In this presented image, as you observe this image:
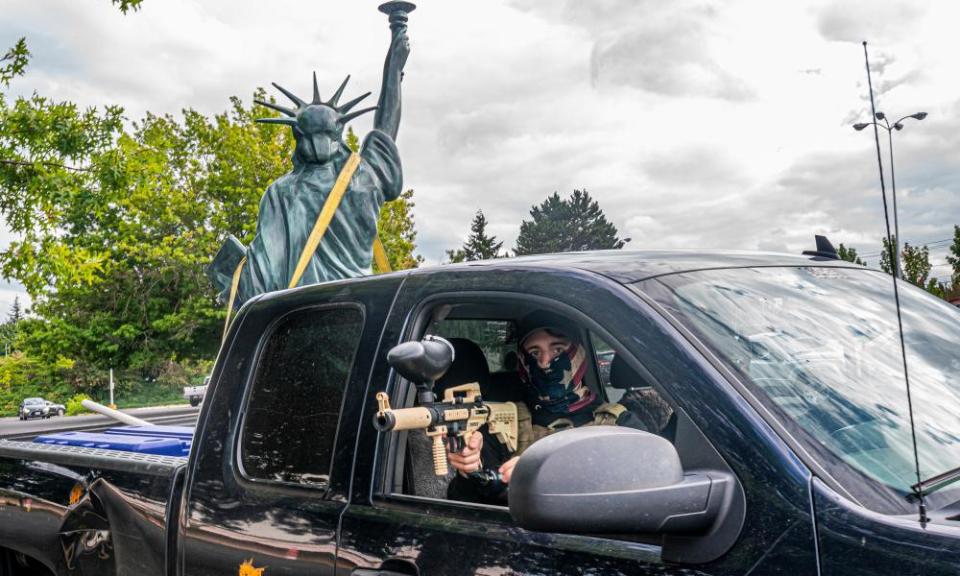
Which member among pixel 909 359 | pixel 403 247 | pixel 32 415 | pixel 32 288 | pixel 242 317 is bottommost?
pixel 32 415

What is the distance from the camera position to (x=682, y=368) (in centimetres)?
175

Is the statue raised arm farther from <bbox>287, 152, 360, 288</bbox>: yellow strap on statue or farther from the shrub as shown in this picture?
the shrub

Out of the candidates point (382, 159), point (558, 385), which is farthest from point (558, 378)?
point (382, 159)

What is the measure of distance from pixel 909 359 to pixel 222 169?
36356mm

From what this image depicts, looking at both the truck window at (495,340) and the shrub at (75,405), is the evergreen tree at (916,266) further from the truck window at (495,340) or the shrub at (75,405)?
the shrub at (75,405)

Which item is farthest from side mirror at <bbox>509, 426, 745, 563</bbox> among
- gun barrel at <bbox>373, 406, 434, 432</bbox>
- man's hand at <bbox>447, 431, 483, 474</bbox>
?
man's hand at <bbox>447, 431, 483, 474</bbox>

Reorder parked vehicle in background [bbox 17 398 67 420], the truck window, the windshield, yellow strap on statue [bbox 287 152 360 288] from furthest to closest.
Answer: parked vehicle in background [bbox 17 398 67 420], yellow strap on statue [bbox 287 152 360 288], the truck window, the windshield

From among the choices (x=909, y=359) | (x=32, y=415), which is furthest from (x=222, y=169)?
(x=909, y=359)

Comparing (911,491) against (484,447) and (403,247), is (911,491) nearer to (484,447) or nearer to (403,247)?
(484,447)

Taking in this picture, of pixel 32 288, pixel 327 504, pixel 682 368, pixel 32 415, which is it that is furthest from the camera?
pixel 32 415

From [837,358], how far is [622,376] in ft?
3.46

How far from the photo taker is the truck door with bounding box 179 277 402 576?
7.75 feet

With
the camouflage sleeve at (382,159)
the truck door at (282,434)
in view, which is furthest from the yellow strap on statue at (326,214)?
the truck door at (282,434)

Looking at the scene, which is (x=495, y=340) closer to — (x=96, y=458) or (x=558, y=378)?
(x=558, y=378)
